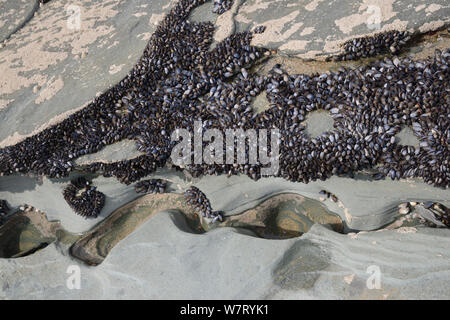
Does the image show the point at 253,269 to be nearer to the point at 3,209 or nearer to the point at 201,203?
the point at 201,203

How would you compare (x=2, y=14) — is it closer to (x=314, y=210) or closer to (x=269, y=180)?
(x=269, y=180)

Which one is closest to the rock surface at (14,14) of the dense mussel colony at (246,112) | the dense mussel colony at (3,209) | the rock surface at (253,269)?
the dense mussel colony at (246,112)

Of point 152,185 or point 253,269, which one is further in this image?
point 152,185

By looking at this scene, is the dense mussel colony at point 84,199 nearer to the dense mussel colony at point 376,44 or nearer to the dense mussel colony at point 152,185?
the dense mussel colony at point 152,185

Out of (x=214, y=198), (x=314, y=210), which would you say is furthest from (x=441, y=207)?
(x=214, y=198)
